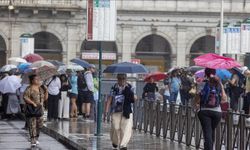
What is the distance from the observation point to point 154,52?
62438 millimetres

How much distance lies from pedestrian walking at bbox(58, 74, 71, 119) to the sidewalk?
1.92 m

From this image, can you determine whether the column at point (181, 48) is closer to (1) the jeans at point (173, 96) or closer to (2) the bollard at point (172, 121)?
(1) the jeans at point (173, 96)

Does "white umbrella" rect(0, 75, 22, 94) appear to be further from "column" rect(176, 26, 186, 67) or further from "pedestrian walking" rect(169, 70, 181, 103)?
"column" rect(176, 26, 186, 67)

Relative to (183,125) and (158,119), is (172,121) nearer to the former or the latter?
(183,125)

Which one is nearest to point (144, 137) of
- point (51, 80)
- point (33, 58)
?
point (51, 80)

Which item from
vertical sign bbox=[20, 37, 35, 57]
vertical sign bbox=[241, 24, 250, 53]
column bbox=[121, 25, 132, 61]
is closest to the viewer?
vertical sign bbox=[241, 24, 250, 53]

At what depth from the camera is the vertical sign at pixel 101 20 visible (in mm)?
21844

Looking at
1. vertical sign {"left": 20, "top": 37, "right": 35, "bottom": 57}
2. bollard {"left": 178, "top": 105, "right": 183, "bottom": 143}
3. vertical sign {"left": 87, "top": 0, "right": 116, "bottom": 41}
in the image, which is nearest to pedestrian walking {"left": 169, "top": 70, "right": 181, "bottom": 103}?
vertical sign {"left": 87, "top": 0, "right": 116, "bottom": 41}

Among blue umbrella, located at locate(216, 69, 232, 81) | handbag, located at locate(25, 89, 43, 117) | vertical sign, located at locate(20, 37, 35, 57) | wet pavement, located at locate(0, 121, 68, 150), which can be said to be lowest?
wet pavement, located at locate(0, 121, 68, 150)

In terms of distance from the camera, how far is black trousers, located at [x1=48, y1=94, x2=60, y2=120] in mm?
28734

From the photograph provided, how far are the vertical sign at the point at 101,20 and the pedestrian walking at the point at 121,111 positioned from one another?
3643 millimetres

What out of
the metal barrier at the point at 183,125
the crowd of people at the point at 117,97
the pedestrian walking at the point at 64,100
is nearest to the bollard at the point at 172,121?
the metal barrier at the point at 183,125

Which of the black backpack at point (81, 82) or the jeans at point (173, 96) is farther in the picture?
the jeans at point (173, 96)

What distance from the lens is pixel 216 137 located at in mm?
17281
